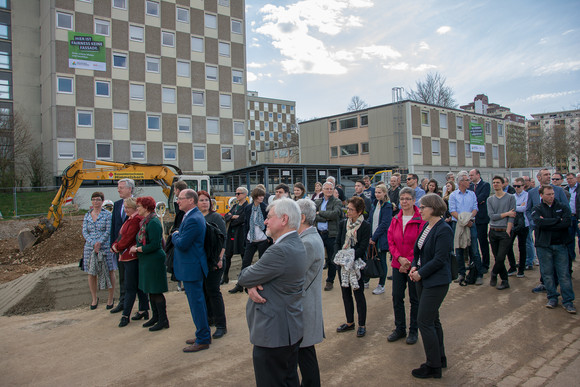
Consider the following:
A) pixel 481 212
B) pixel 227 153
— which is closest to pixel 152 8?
pixel 227 153

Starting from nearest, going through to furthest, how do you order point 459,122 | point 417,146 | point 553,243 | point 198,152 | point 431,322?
point 431,322 < point 553,243 < point 417,146 < point 198,152 < point 459,122

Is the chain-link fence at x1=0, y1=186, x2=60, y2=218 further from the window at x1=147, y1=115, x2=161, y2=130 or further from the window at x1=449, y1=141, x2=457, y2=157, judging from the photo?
the window at x1=449, y1=141, x2=457, y2=157

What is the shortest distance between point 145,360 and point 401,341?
302 centimetres

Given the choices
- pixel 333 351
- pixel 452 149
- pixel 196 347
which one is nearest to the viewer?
pixel 333 351

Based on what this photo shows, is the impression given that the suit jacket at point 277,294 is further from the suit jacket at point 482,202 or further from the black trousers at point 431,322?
the suit jacket at point 482,202

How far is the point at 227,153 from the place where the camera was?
131 ft

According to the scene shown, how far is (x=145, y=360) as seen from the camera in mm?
4266

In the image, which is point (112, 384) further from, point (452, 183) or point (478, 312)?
point (452, 183)

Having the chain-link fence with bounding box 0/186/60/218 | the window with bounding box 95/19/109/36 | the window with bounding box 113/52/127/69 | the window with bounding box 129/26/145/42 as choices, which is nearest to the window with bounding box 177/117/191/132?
the window with bounding box 113/52/127/69

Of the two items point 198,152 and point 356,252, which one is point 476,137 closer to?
point 198,152

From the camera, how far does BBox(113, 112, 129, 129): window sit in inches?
1345

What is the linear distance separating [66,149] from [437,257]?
1395 inches

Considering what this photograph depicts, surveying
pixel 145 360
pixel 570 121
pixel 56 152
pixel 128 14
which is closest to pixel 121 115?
pixel 56 152

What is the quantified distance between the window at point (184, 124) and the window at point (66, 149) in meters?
9.44
